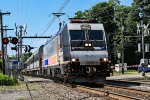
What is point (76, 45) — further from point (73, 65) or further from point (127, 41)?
point (127, 41)

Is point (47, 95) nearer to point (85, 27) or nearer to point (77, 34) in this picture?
point (77, 34)

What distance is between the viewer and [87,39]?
25.3 m

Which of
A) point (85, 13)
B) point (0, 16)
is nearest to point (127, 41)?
point (85, 13)

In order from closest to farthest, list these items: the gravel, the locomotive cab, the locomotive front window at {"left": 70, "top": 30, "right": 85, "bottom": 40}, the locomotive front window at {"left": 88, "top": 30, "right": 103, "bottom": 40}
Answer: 1. the gravel
2. the locomotive cab
3. the locomotive front window at {"left": 70, "top": 30, "right": 85, "bottom": 40}
4. the locomotive front window at {"left": 88, "top": 30, "right": 103, "bottom": 40}

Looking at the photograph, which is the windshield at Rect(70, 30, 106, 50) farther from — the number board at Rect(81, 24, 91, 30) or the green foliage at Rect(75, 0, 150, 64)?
the green foliage at Rect(75, 0, 150, 64)

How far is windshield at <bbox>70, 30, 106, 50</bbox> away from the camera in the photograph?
982 inches

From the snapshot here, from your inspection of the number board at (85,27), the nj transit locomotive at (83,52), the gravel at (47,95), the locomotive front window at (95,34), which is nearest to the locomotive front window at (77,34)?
the nj transit locomotive at (83,52)

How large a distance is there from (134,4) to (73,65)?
229ft

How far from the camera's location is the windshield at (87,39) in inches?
982

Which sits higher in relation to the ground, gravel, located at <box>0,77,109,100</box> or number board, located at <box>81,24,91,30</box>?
number board, located at <box>81,24,91,30</box>

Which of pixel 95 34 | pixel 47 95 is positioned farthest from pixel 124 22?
pixel 47 95

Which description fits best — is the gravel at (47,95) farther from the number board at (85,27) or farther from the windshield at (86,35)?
the number board at (85,27)

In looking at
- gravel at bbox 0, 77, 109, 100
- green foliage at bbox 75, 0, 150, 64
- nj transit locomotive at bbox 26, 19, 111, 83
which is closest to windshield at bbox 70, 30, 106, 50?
nj transit locomotive at bbox 26, 19, 111, 83

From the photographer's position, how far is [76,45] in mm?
24906
